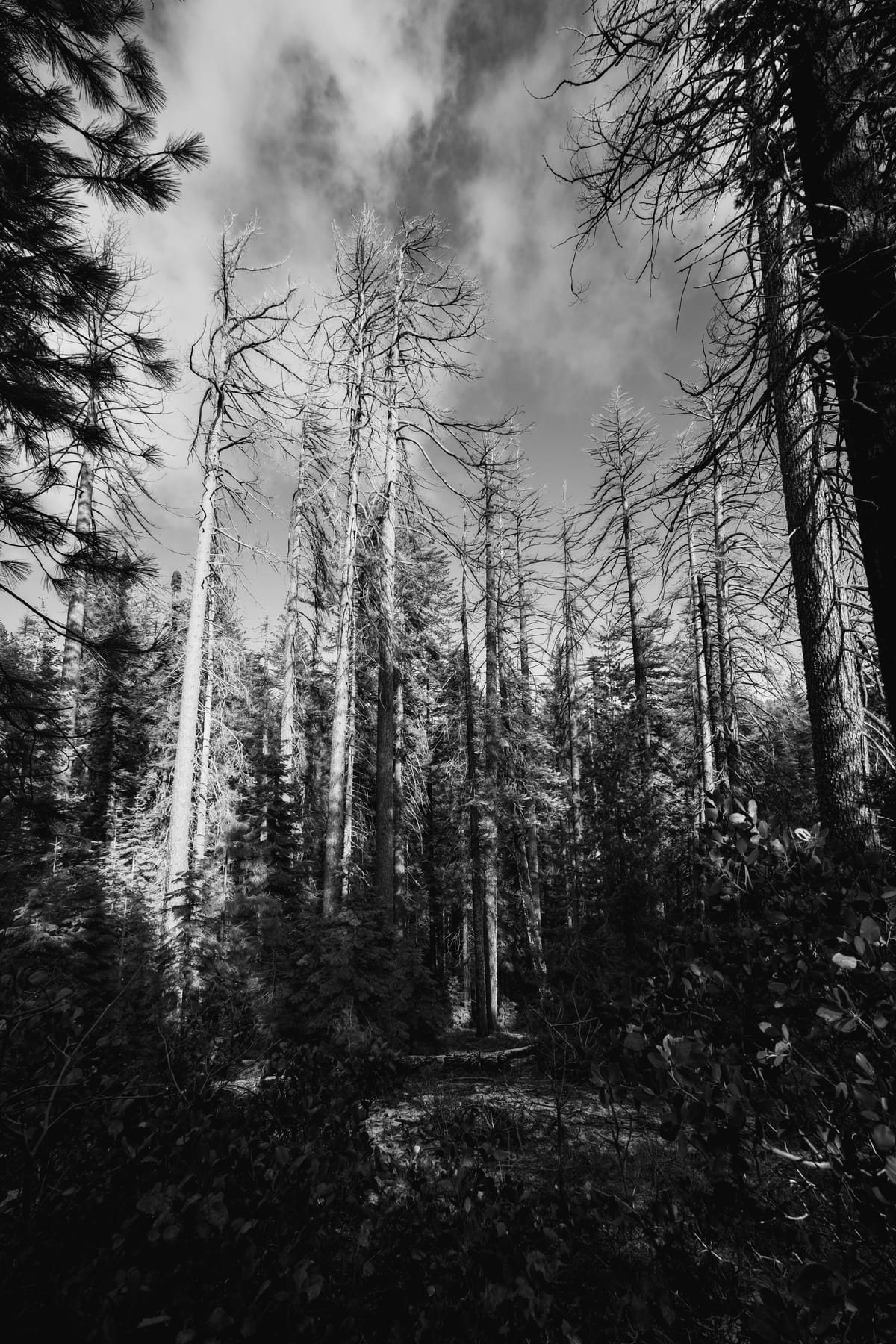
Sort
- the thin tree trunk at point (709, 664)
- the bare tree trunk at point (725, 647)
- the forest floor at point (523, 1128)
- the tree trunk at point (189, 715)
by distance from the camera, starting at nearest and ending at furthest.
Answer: the forest floor at point (523, 1128)
the tree trunk at point (189, 715)
the bare tree trunk at point (725, 647)
the thin tree trunk at point (709, 664)

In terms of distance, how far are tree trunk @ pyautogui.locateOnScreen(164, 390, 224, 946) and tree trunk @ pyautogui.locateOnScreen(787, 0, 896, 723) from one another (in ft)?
29.1

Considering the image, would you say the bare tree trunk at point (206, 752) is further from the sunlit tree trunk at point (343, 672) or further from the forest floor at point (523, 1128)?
the forest floor at point (523, 1128)

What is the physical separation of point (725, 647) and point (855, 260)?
10.4 meters

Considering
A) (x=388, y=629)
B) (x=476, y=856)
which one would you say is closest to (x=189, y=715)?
(x=388, y=629)

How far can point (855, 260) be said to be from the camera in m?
2.29

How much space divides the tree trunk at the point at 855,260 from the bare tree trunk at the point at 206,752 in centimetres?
1129

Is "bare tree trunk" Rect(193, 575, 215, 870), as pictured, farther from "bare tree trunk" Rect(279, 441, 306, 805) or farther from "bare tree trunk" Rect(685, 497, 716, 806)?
"bare tree trunk" Rect(685, 497, 716, 806)

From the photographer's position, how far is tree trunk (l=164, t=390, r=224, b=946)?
8.78 metres

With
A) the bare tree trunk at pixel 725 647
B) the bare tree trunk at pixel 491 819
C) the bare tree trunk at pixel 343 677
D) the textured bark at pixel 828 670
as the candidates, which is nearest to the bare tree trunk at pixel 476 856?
the bare tree trunk at pixel 491 819

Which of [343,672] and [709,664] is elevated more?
[709,664]

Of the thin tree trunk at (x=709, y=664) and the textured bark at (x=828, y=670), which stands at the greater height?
the thin tree trunk at (x=709, y=664)

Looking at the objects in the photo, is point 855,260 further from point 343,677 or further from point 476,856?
point 476,856

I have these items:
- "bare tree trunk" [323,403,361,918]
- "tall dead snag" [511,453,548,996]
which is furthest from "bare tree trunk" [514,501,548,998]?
"bare tree trunk" [323,403,361,918]

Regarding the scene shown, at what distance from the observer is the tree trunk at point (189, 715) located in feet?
28.8
